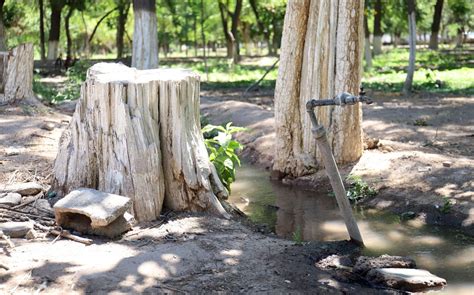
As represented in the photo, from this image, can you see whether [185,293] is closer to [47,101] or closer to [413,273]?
[413,273]

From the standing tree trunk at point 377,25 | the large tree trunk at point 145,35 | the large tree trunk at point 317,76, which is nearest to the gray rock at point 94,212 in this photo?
the large tree trunk at point 317,76

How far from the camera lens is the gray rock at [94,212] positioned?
5156mm

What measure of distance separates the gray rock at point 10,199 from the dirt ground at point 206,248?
639mm

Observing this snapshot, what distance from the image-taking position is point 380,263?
5445mm

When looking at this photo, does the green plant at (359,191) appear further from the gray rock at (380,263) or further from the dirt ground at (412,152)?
the gray rock at (380,263)

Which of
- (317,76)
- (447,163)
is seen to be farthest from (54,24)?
(447,163)

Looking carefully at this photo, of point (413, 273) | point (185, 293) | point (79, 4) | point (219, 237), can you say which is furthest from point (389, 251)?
point (79, 4)

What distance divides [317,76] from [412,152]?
1.70 meters

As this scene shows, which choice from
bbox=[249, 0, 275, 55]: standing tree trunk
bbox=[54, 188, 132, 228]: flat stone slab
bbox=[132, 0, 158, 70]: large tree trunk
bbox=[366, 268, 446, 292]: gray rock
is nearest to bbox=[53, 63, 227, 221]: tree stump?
bbox=[54, 188, 132, 228]: flat stone slab

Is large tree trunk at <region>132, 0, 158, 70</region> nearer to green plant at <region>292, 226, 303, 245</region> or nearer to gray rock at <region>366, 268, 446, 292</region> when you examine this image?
green plant at <region>292, 226, 303, 245</region>

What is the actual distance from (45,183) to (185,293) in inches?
106

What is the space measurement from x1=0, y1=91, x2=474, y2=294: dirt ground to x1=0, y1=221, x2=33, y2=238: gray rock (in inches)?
3.9

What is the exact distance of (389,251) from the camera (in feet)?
20.7

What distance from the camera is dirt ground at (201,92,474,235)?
7.72 metres
